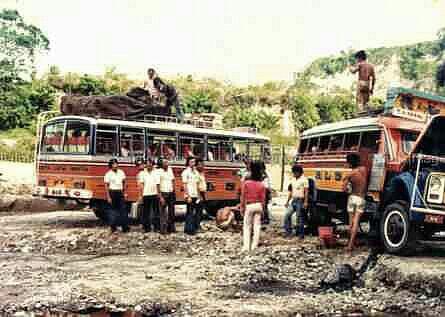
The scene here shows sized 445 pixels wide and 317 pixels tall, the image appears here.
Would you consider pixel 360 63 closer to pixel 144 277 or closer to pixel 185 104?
pixel 144 277

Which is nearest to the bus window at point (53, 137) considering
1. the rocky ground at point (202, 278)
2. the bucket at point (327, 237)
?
the rocky ground at point (202, 278)

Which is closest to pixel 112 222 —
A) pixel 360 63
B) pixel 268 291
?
pixel 268 291

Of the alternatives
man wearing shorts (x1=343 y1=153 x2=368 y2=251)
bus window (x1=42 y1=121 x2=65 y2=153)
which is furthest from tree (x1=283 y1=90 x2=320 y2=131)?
man wearing shorts (x1=343 y1=153 x2=368 y2=251)

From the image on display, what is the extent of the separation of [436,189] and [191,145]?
830 centimetres

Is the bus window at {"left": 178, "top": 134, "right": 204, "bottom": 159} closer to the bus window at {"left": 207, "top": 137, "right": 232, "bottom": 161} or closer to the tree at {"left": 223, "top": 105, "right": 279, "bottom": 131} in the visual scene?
the bus window at {"left": 207, "top": 137, "right": 232, "bottom": 161}

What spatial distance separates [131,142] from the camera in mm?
14625

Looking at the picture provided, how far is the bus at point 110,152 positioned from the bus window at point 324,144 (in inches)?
149

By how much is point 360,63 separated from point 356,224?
17.1 feet

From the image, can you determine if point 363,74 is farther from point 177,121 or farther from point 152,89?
point 152,89

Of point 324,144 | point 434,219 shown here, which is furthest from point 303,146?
point 434,219

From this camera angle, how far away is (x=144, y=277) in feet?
27.0

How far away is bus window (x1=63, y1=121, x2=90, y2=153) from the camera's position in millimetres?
13875

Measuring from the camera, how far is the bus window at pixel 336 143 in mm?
12730

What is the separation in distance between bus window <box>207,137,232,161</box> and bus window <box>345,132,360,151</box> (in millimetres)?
5076
